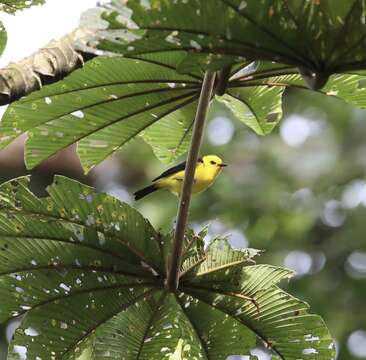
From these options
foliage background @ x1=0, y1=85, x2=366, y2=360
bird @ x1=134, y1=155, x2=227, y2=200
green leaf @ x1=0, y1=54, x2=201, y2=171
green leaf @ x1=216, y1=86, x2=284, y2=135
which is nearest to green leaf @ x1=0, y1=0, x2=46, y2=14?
green leaf @ x1=0, y1=54, x2=201, y2=171

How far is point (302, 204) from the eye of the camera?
682cm

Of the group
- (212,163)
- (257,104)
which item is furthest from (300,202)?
(257,104)

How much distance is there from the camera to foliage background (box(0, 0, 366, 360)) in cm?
641

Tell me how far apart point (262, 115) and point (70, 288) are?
2.58ft

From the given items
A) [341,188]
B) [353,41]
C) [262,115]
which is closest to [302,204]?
[341,188]

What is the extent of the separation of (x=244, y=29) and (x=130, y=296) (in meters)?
0.91

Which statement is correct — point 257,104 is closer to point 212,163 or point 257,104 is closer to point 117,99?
point 117,99

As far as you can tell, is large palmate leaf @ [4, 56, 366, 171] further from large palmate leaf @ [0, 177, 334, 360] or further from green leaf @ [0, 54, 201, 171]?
large palmate leaf @ [0, 177, 334, 360]

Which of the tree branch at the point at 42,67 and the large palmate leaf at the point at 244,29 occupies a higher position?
the large palmate leaf at the point at 244,29

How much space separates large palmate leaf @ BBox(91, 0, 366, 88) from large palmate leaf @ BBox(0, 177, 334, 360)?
0.64 metres

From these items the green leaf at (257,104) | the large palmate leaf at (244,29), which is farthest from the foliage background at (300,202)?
the large palmate leaf at (244,29)

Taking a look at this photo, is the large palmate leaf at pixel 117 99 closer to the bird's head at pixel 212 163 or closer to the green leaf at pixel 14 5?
the green leaf at pixel 14 5

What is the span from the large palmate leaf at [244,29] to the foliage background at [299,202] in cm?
460

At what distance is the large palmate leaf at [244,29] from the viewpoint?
151 centimetres
